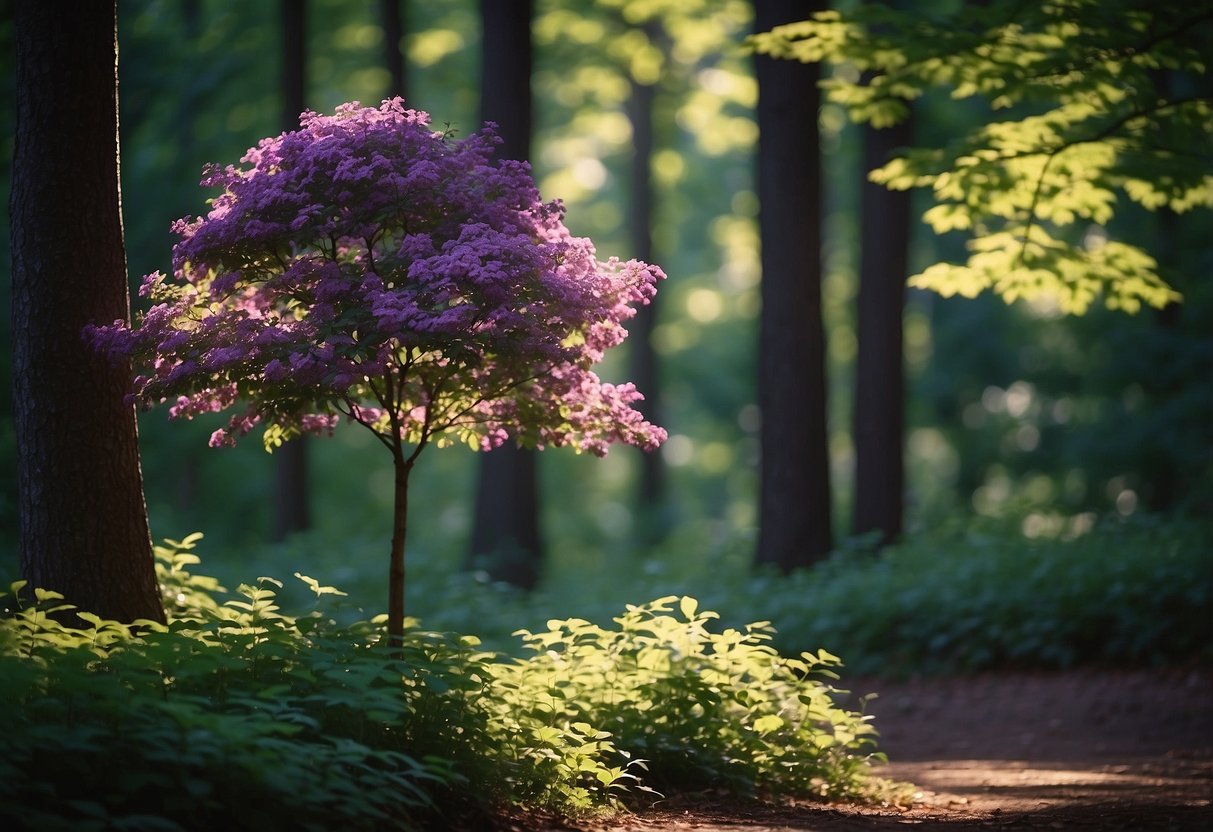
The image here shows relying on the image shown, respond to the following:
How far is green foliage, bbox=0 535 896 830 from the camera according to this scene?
4.42m

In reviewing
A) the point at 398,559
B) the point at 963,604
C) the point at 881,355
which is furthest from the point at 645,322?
the point at 398,559

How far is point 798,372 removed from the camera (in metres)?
13.0

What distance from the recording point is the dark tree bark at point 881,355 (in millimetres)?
15469

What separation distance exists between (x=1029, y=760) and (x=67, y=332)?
7.36 m

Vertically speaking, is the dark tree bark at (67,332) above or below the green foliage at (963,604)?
above

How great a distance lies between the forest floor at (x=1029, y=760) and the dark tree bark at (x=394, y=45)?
12.4 metres

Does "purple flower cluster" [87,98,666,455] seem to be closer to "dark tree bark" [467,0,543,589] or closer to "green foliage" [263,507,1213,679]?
"green foliage" [263,507,1213,679]

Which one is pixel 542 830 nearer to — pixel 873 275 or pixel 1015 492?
pixel 873 275

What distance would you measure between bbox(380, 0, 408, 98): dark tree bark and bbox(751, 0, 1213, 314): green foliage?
998 centimetres

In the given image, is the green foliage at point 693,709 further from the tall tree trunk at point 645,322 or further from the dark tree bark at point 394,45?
the tall tree trunk at point 645,322

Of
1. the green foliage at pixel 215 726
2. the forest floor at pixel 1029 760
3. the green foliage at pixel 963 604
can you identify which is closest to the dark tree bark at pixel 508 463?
the green foliage at pixel 963 604

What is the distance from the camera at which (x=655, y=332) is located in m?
25.8

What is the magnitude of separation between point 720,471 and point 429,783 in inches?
1373

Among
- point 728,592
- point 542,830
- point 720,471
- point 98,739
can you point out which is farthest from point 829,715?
point 720,471
